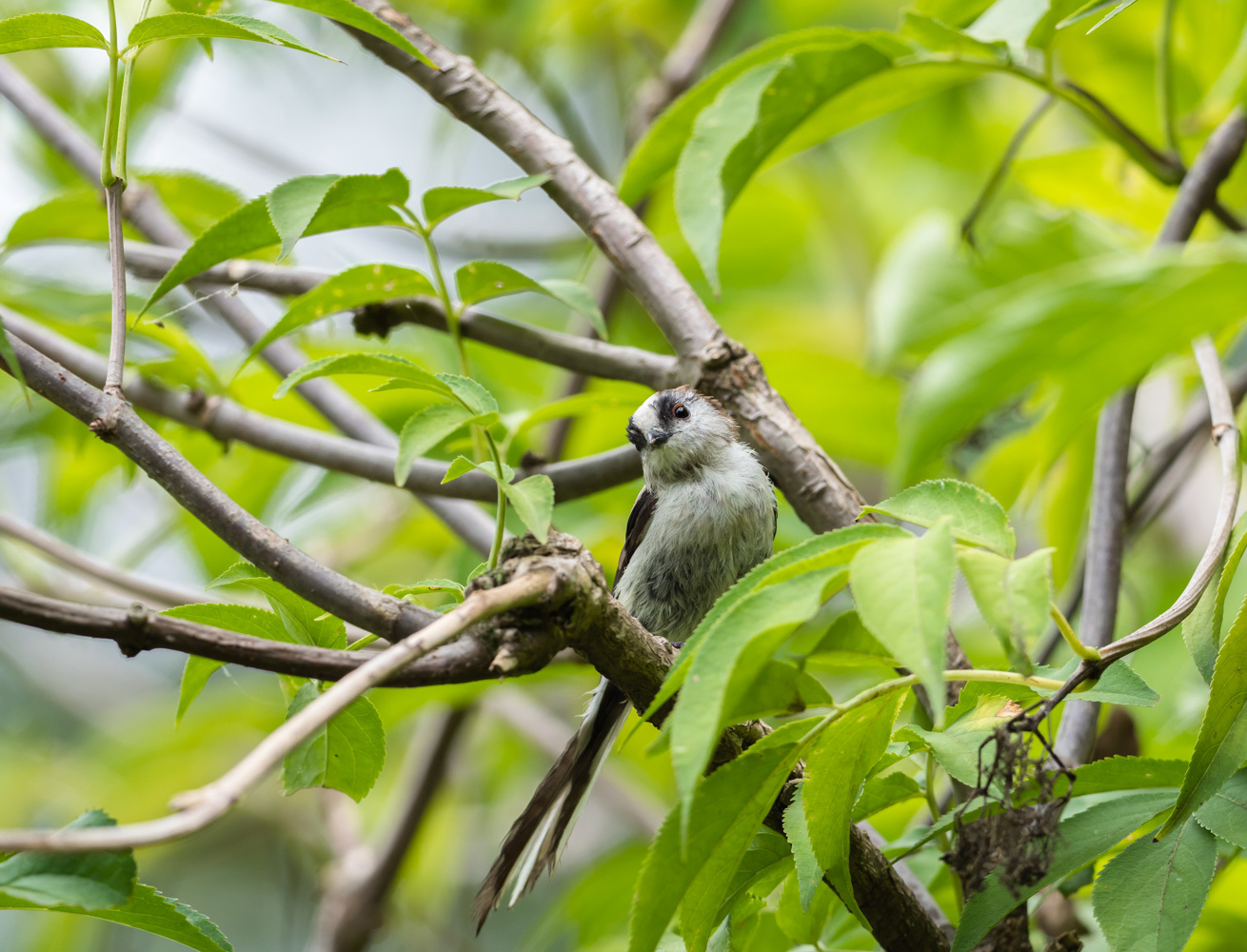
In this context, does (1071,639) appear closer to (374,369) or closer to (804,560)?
(804,560)

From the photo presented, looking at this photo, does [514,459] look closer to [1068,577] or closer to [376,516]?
[1068,577]

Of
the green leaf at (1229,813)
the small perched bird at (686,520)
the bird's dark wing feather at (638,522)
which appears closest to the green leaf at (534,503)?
the green leaf at (1229,813)

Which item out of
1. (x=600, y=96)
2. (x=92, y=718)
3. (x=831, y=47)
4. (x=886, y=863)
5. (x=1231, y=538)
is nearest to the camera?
(x=1231, y=538)

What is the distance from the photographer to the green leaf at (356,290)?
1.79 metres

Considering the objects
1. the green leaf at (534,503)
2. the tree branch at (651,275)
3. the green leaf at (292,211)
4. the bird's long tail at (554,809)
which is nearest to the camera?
the green leaf at (534,503)

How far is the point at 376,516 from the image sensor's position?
15.0ft

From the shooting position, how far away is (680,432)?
10.5ft

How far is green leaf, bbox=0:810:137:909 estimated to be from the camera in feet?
3.42

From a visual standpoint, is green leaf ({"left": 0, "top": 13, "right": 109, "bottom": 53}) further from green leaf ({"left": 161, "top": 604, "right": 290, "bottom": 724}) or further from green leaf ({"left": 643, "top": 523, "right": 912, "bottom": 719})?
green leaf ({"left": 643, "top": 523, "right": 912, "bottom": 719})

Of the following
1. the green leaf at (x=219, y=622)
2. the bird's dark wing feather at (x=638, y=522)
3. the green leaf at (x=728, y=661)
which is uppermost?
the bird's dark wing feather at (x=638, y=522)

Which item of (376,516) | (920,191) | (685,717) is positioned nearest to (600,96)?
(920,191)

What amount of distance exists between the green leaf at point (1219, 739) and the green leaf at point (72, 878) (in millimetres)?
1251

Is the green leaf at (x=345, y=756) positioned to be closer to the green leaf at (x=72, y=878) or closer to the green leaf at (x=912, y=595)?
the green leaf at (x=72, y=878)

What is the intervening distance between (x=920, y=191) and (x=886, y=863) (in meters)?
4.84
